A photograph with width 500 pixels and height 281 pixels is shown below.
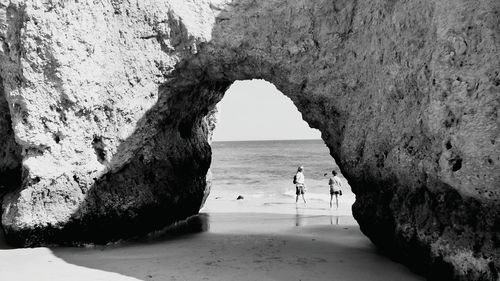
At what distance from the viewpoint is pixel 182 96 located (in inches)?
450

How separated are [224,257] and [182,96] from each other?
4163 mm

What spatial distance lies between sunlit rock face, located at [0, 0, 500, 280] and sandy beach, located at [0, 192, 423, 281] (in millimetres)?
530

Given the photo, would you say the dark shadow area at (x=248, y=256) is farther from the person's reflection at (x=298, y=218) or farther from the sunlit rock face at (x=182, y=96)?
the person's reflection at (x=298, y=218)

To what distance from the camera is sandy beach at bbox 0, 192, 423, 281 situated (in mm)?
7739

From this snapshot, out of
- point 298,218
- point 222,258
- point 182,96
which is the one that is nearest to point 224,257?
point 222,258

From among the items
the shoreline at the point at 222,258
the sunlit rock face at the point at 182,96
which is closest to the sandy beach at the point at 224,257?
the shoreline at the point at 222,258

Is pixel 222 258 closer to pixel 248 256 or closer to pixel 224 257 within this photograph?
pixel 224 257

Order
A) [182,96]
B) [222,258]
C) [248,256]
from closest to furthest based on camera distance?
[222,258] < [248,256] < [182,96]

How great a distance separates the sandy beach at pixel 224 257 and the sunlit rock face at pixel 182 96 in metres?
0.53

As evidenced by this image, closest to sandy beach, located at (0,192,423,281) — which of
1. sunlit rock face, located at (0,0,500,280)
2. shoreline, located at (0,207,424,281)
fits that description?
shoreline, located at (0,207,424,281)

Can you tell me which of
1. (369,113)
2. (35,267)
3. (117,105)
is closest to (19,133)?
(117,105)

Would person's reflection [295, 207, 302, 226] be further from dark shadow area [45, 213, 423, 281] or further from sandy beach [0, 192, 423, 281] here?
dark shadow area [45, 213, 423, 281]

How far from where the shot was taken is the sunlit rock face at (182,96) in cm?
783

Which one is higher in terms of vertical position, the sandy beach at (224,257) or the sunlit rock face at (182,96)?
the sunlit rock face at (182,96)
